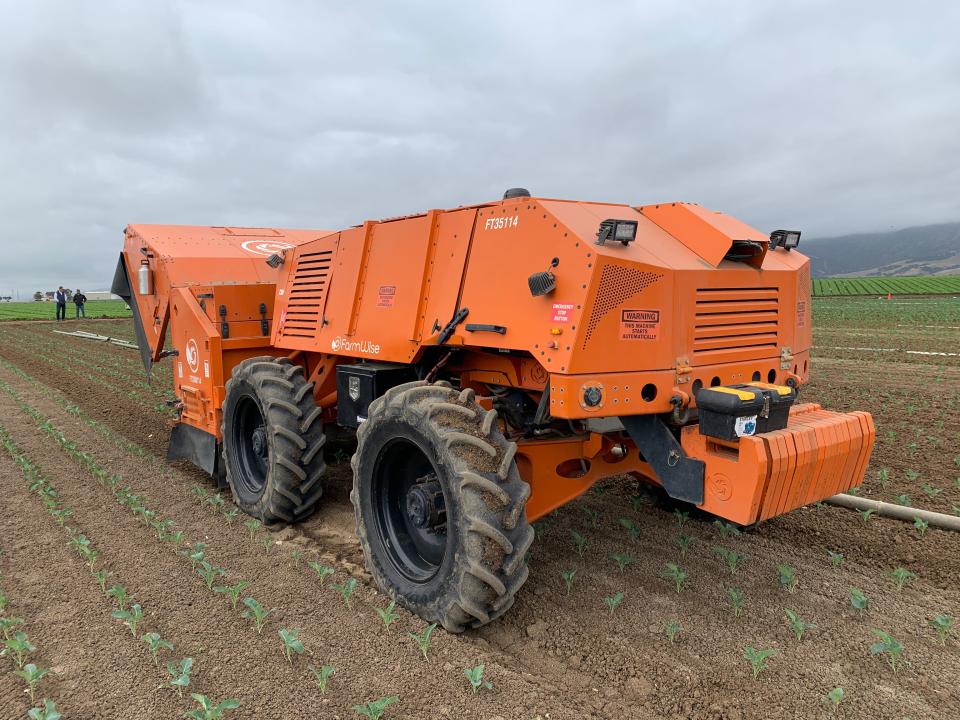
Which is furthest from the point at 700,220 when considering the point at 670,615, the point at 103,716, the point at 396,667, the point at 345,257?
the point at 103,716

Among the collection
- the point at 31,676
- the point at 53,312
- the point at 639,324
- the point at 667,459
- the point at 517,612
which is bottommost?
the point at 31,676

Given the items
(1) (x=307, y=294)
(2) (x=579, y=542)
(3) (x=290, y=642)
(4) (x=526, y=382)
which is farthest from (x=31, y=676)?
(1) (x=307, y=294)

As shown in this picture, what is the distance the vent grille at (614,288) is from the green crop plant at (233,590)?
2555 millimetres

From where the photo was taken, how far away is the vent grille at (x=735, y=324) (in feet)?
12.5

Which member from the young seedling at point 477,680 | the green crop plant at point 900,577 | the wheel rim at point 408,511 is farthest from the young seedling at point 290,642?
the green crop plant at point 900,577

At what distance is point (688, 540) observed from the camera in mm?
4883

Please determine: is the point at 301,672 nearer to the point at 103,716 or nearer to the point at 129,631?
the point at 103,716

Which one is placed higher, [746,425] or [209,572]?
[746,425]

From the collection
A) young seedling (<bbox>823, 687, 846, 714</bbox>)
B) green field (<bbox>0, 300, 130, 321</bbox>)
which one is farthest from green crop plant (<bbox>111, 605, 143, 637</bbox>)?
green field (<bbox>0, 300, 130, 321</bbox>)

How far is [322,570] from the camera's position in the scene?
433 centimetres

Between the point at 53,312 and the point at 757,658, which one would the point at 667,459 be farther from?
the point at 53,312

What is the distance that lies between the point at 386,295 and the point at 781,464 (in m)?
2.74

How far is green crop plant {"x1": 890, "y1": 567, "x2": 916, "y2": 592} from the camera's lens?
4086 mm

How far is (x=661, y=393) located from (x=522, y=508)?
969 mm
